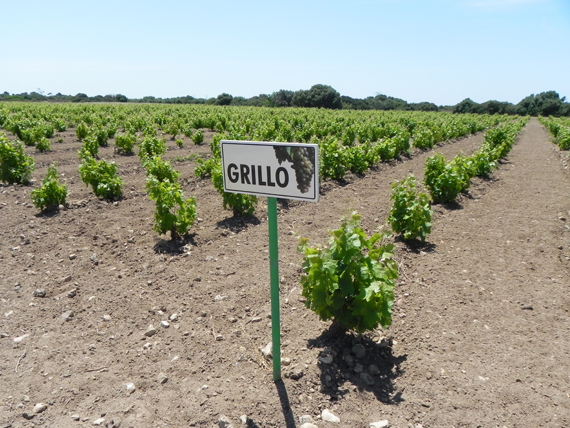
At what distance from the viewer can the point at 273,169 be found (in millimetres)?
2363

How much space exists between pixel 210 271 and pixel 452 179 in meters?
5.45

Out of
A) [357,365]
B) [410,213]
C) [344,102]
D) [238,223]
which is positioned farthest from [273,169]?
→ [344,102]

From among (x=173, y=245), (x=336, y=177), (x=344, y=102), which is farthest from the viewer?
(x=344, y=102)

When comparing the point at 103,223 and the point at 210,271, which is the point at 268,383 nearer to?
the point at 210,271

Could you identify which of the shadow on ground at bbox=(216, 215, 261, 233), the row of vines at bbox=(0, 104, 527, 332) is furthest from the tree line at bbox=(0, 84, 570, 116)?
the shadow on ground at bbox=(216, 215, 261, 233)

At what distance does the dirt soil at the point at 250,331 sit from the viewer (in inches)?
115

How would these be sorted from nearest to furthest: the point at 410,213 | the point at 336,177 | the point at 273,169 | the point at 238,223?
the point at 273,169
the point at 410,213
the point at 238,223
the point at 336,177

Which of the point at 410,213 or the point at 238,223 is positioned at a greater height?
the point at 410,213

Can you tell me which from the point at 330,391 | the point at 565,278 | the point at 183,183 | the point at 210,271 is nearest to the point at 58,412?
the point at 330,391

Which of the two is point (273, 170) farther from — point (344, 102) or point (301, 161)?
point (344, 102)

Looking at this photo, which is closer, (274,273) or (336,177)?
(274,273)

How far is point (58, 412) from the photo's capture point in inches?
117

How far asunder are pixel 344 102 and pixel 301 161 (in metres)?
89.1

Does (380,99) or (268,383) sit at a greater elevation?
(380,99)
